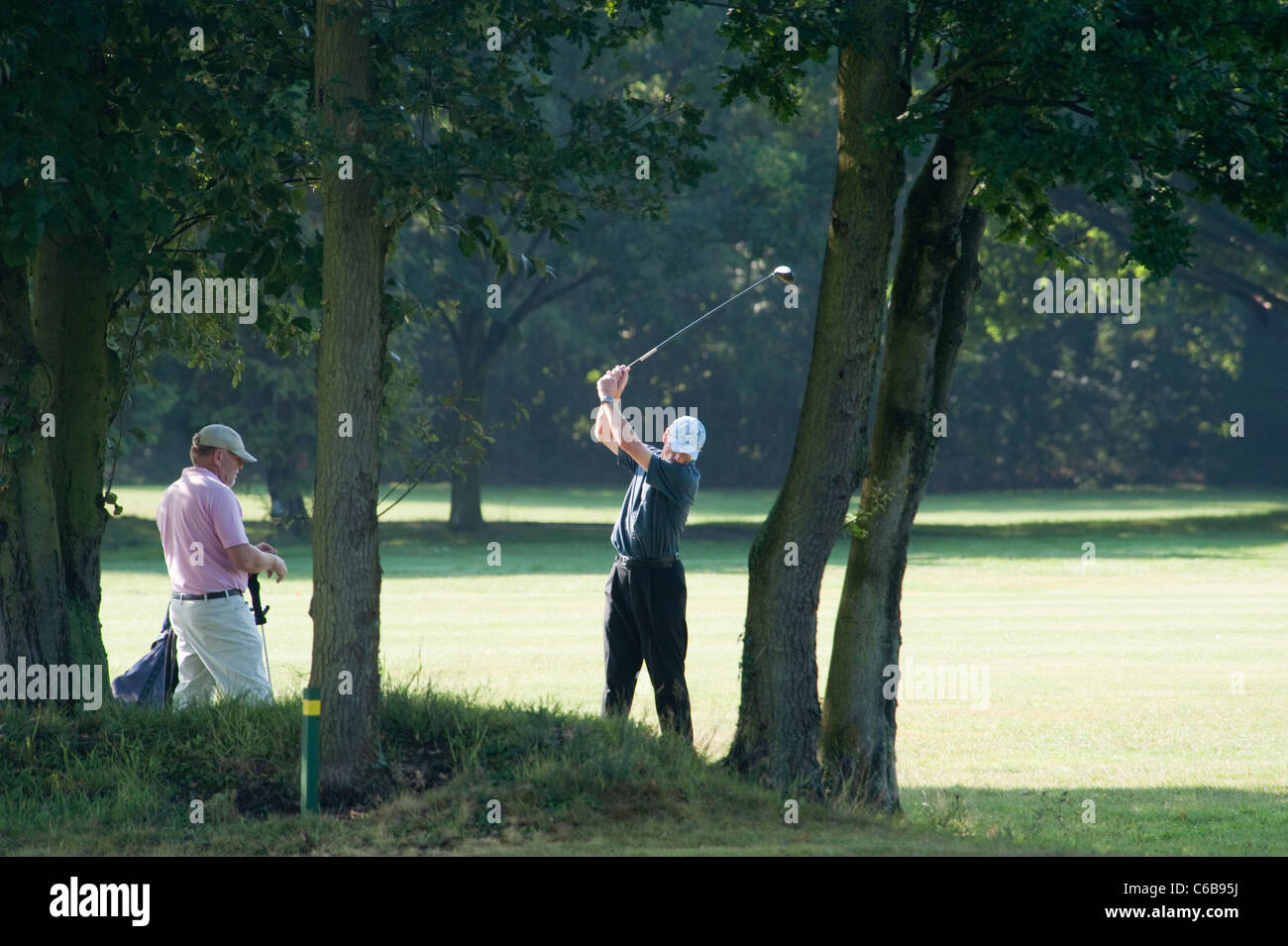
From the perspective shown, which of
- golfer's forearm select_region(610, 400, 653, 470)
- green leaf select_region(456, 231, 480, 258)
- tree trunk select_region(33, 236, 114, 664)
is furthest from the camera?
tree trunk select_region(33, 236, 114, 664)

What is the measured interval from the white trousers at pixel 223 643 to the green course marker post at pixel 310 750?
2018 mm

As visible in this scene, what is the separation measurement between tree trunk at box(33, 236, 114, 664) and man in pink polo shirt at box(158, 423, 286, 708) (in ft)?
1.71

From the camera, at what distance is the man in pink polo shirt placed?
33.3 ft

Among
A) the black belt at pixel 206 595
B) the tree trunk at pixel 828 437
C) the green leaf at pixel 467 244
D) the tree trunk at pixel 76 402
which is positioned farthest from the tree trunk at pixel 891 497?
the tree trunk at pixel 76 402

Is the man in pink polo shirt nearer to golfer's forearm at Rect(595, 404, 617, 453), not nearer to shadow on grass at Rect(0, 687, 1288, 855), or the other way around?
shadow on grass at Rect(0, 687, 1288, 855)

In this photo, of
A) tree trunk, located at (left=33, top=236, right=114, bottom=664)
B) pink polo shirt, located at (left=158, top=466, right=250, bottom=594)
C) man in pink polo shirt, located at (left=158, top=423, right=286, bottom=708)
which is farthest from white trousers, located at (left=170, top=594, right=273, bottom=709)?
tree trunk, located at (left=33, top=236, right=114, bottom=664)

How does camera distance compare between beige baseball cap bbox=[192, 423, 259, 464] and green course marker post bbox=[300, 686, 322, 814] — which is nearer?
green course marker post bbox=[300, 686, 322, 814]

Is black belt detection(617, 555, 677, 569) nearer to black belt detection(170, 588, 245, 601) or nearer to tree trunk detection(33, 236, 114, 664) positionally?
black belt detection(170, 588, 245, 601)

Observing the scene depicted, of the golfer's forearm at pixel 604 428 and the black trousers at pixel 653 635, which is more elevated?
the golfer's forearm at pixel 604 428

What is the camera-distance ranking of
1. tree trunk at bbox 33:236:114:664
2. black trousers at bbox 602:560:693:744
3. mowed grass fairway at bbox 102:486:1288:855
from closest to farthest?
1. black trousers at bbox 602:560:693:744
2. tree trunk at bbox 33:236:114:664
3. mowed grass fairway at bbox 102:486:1288:855

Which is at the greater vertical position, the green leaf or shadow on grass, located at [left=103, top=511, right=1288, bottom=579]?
the green leaf

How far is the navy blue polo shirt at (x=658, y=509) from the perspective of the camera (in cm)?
959

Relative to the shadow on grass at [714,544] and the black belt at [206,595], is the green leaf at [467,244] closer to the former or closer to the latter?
the black belt at [206,595]

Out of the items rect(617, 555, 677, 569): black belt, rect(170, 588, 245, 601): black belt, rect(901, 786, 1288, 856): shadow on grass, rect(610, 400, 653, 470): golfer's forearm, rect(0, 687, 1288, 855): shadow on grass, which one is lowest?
rect(901, 786, 1288, 856): shadow on grass
